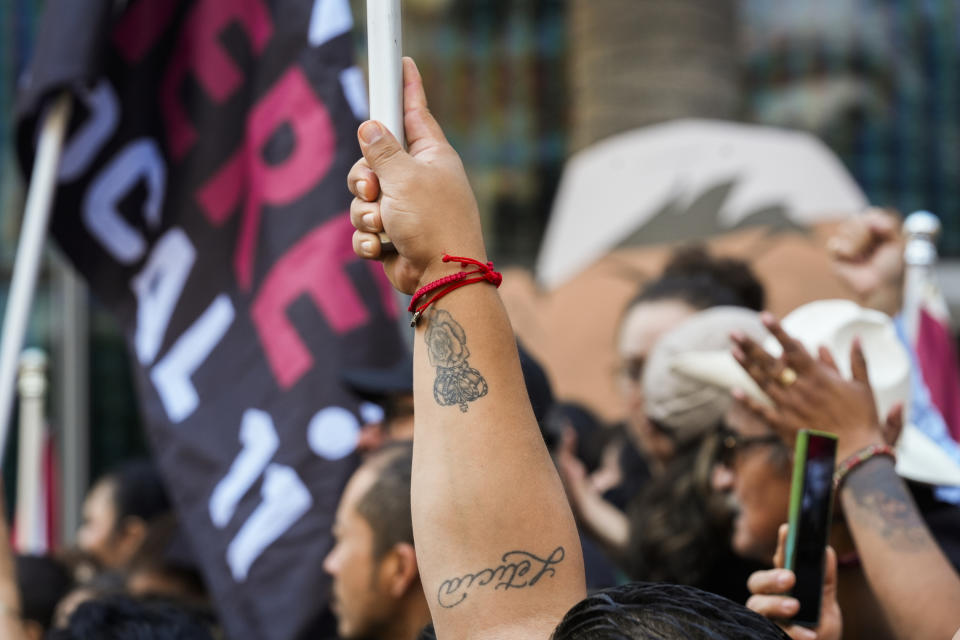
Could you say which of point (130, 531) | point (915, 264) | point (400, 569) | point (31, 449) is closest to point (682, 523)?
point (400, 569)

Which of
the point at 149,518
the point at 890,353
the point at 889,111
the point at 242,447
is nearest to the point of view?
the point at 890,353

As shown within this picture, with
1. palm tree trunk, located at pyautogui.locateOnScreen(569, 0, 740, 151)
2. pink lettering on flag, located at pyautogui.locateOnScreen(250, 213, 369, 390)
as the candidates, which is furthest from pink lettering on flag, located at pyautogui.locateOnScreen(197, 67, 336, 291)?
palm tree trunk, located at pyautogui.locateOnScreen(569, 0, 740, 151)

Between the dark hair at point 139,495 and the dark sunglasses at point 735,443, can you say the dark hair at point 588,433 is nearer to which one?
the dark hair at point 139,495

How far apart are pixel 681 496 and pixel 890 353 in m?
0.71

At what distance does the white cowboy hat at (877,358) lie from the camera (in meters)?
2.45

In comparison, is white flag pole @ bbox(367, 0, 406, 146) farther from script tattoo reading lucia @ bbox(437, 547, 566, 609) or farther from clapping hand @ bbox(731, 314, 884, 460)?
clapping hand @ bbox(731, 314, 884, 460)

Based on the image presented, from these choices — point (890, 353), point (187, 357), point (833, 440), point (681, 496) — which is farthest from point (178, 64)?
point (833, 440)

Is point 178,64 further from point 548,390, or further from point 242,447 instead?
point 548,390

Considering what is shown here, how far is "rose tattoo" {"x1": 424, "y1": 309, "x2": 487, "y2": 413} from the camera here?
5.01ft

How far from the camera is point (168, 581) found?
13.5 feet

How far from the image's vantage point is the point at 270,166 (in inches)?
149

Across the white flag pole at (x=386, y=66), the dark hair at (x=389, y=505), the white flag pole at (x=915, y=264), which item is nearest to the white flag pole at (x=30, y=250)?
the dark hair at (x=389, y=505)

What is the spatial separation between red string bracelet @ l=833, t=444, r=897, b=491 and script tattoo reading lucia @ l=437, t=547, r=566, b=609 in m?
0.77

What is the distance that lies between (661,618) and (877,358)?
1287mm
